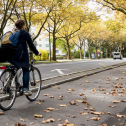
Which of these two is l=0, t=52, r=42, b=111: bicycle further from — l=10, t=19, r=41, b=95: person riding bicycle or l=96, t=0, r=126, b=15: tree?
l=96, t=0, r=126, b=15: tree

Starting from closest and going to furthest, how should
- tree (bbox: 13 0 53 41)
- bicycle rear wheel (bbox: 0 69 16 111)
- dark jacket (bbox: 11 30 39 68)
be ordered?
bicycle rear wheel (bbox: 0 69 16 111)
dark jacket (bbox: 11 30 39 68)
tree (bbox: 13 0 53 41)

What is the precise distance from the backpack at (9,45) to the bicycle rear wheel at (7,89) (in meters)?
0.32

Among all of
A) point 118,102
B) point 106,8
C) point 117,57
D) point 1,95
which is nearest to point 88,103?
point 118,102

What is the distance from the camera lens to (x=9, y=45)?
4500 mm

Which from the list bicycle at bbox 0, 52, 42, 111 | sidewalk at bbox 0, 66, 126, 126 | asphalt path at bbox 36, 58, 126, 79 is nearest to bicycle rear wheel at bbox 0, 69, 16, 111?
bicycle at bbox 0, 52, 42, 111

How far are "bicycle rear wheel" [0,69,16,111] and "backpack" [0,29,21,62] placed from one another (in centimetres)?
32

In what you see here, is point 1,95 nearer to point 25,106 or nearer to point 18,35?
point 25,106

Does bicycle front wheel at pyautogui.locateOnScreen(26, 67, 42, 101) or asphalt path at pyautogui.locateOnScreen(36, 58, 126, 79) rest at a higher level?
bicycle front wheel at pyautogui.locateOnScreen(26, 67, 42, 101)

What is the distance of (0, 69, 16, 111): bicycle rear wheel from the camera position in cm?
446

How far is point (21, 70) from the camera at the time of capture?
198 inches

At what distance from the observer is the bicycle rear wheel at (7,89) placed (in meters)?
4.46

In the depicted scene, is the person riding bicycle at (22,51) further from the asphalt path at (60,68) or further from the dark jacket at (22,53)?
the asphalt path at (60,68)

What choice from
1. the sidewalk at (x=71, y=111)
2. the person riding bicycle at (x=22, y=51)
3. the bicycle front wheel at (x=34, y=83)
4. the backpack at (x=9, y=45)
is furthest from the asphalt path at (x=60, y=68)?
the backpack at (x=9, y=45)

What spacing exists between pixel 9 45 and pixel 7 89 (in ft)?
3.08
